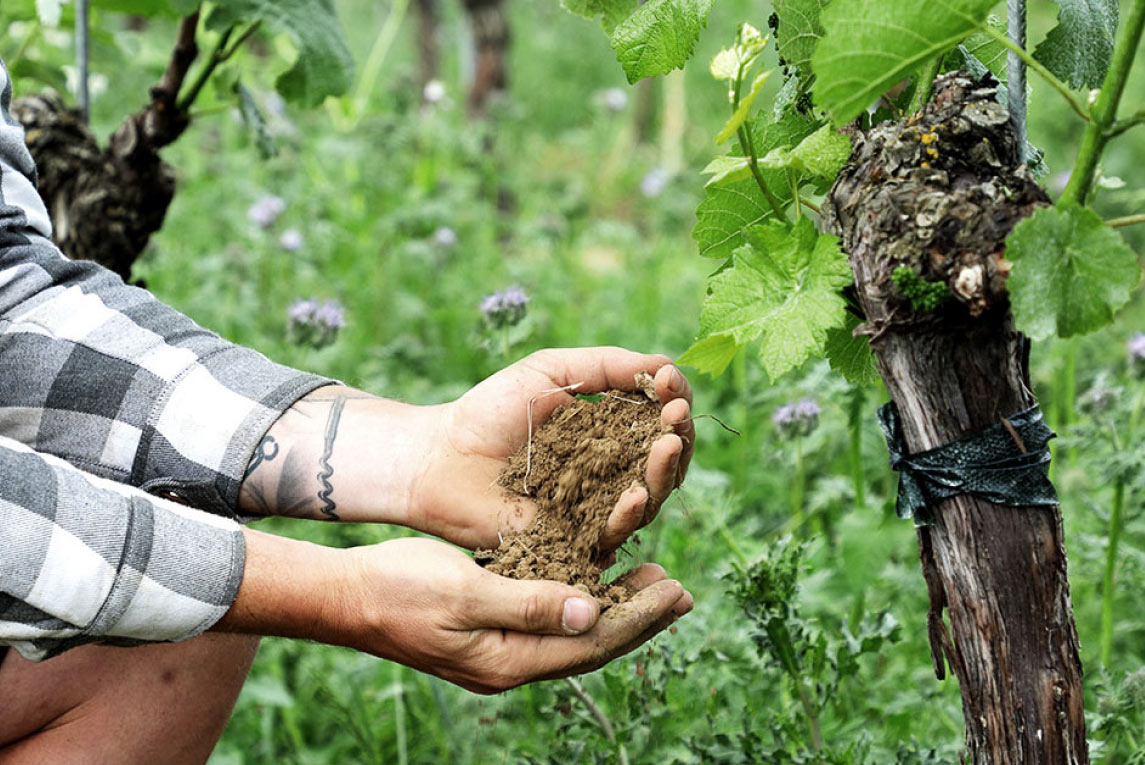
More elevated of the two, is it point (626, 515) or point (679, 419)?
point (679, 419)

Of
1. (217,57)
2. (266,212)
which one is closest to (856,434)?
(217,57)

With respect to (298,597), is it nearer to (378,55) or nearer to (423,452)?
(423,452)

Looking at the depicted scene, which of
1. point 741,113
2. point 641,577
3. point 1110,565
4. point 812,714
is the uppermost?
point 741,113

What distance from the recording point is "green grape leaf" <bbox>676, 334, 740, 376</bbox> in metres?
1.18

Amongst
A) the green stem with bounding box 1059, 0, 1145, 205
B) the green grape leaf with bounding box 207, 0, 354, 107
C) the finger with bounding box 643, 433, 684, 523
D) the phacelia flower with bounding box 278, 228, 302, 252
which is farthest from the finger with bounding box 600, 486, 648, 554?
the phacelia flower with bounding box 278, 228, 302, 252

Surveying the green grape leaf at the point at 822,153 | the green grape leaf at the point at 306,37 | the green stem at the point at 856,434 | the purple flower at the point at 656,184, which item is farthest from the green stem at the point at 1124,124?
the purple flower at the point at 656,184

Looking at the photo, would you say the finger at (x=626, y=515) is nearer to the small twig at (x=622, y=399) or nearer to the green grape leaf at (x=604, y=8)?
the small twig at (x=622, y=399)

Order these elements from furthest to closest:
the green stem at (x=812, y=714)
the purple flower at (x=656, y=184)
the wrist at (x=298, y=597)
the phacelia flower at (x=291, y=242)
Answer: the purple flower at (x=656, y=184) < the phacelia flower at (x=291, y=242) < the green stem at (x=812, y=714) < the wrist at (x=298, y=597)

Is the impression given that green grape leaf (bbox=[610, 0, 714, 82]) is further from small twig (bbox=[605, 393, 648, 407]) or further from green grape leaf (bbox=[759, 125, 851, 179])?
small twig (bbox=[605, 393, 648, 407])

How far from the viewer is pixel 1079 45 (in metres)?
1.22

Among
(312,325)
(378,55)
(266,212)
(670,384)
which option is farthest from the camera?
(378,55)

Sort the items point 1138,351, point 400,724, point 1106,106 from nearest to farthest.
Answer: point 1106,106 → point 400,724 → point 1138,351

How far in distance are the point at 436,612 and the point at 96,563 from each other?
39 centimetres

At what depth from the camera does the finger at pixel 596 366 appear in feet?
5.04
